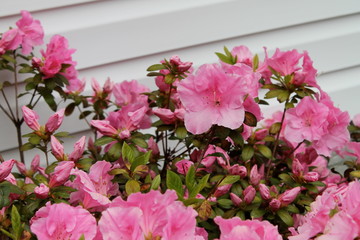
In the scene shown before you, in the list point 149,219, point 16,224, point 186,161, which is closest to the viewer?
point 149,219

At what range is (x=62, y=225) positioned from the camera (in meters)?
1.20

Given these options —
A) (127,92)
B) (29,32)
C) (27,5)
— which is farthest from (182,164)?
(27,5)

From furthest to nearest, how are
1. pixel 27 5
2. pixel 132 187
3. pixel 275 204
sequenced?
pixel 27 5 < pixel 275 204 < pixel 132 187

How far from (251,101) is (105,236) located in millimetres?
591

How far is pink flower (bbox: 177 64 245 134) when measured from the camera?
138 centimetres

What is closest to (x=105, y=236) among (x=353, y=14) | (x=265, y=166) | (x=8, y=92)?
(x=265, y=166)

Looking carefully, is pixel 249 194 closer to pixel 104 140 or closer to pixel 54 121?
pixel 104 140

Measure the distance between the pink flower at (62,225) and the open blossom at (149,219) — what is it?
11 centimetres

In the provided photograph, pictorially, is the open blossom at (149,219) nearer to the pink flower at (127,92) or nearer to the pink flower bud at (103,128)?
the pink flower bud at (103,128)

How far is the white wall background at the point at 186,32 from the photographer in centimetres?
221

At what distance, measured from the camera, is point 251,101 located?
1.48 meters

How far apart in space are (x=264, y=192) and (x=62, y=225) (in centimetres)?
68

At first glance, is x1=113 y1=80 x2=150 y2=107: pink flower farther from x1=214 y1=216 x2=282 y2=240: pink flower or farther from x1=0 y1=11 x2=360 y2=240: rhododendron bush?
x1=214 y1=216 x2=282 y2=240: pink flower

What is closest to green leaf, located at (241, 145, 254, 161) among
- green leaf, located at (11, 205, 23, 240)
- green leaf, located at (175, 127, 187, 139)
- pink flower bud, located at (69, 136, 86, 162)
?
green leaf, located at (175, 127, 187, 139)
